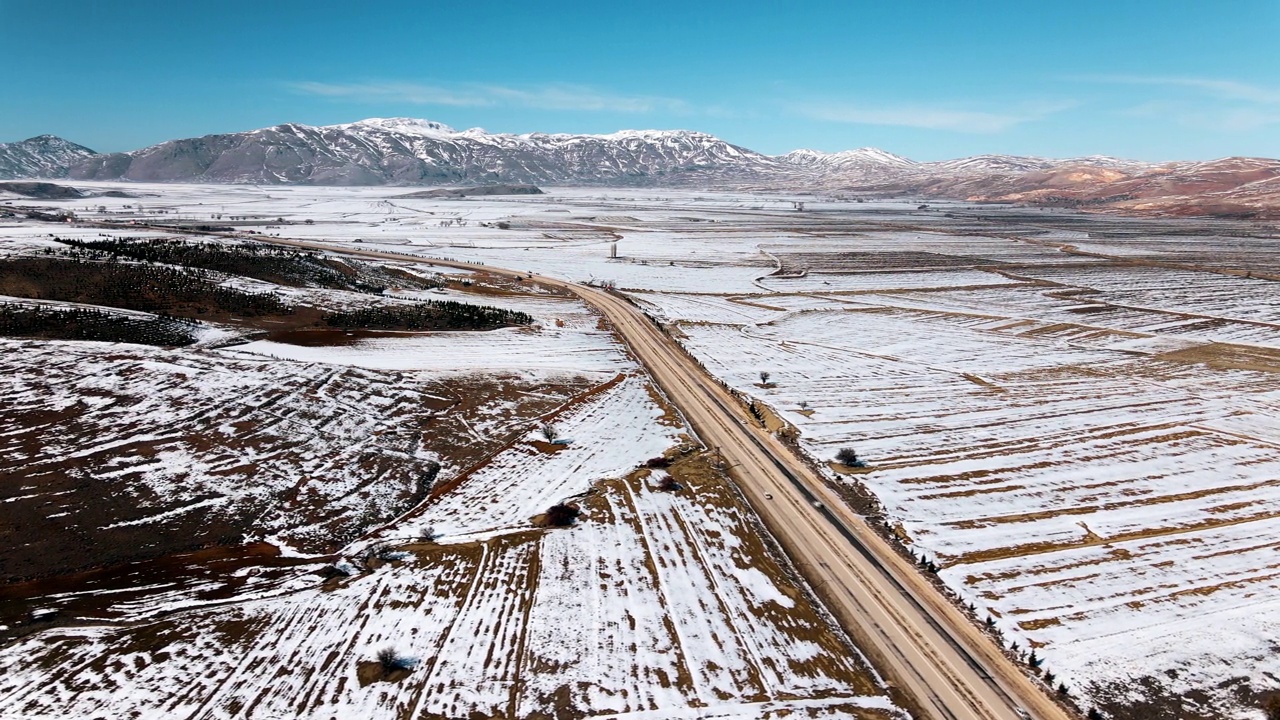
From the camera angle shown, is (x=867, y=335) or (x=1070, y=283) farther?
(x=1070, y=283)

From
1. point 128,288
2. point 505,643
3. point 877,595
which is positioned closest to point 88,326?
point 128,288

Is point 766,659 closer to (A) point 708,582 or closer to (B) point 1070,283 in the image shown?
(A) point 708,582

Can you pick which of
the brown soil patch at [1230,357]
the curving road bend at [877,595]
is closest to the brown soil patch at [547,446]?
the curving road bend at [877,595]

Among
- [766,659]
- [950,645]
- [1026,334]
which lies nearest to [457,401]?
[766,659]

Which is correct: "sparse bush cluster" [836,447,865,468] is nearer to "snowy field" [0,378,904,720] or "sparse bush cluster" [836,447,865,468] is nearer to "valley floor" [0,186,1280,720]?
"valley floor" [0,186,1280,720]

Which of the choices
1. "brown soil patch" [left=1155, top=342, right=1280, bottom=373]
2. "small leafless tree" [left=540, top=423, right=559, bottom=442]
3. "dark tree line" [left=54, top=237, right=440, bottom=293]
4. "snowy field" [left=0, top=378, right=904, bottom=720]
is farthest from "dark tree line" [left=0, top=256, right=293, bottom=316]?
"brown soil patch" [left=1155, top=342, right=1280, bottom=373]

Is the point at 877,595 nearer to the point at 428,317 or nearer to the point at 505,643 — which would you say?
the point at 505,643
